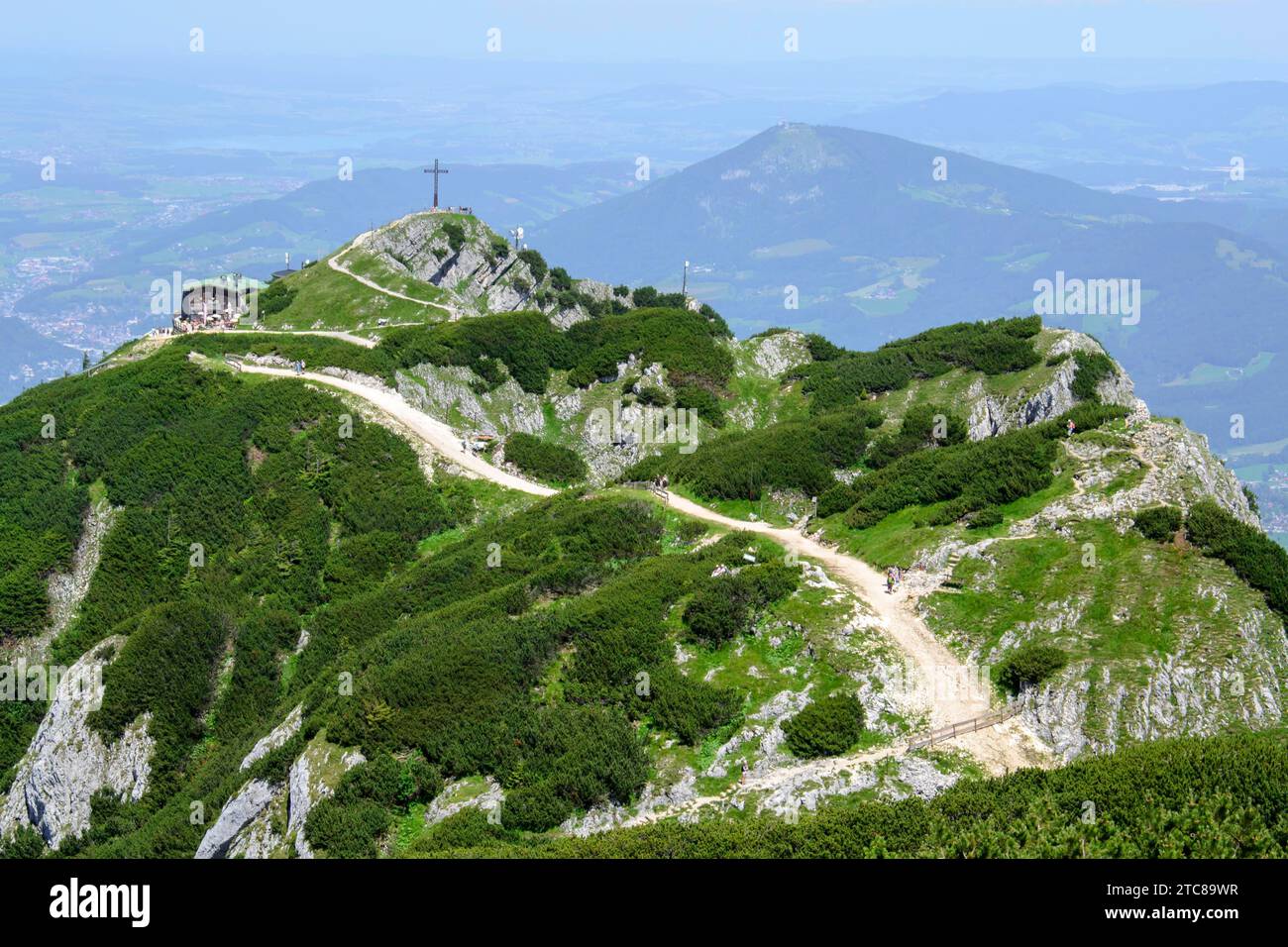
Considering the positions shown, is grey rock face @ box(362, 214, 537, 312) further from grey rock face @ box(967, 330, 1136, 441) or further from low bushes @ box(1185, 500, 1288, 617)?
low bushes @ box(1185, 500, 1288, 617)

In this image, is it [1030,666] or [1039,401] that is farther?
[1039,401]

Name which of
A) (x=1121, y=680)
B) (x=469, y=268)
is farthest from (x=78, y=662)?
(x=469, y=268)

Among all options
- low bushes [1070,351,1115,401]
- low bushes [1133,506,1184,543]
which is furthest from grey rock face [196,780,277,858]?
low bushes [1070,351,1115,401]

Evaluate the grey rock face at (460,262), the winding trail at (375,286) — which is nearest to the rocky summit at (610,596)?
the winding trail at (375,286)

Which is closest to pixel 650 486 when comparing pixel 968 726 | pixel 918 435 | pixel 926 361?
pixel 918 435

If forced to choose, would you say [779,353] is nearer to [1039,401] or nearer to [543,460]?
[543,460]

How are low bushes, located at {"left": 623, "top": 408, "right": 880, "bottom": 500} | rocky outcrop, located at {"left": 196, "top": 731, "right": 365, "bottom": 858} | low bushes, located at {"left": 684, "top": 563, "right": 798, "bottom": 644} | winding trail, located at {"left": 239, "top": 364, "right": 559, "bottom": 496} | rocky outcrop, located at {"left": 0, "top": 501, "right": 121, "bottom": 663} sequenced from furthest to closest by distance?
1. winding trail, located at {"left": 239, "top": 364, "right": 559, "bottom": 496}
2. low bushes, located at {"left": 623, "top": 408, "right": 880, "bottom": 500}
3. rocky outcrop, located at {"left": 0, "top": 501, "right": 121, "bottom": 663}
4. low bushes, located at {"left": 684, "top": 563, "right": 798, "bottom": 644}
5. rocky outcrop, located at {"left": 196, "top": 731, "right": 365, "bottom": 858}

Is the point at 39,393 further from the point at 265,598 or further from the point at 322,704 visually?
the point at 322,704
